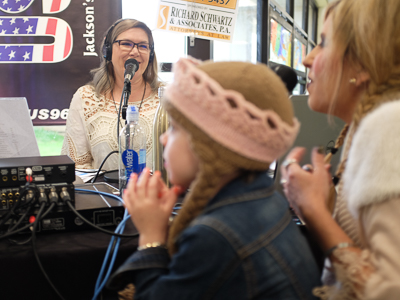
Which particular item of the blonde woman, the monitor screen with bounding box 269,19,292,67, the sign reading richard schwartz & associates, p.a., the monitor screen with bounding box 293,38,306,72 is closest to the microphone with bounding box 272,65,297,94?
the blonde woman

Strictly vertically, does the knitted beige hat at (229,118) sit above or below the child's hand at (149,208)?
above

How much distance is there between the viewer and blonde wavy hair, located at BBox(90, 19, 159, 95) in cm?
207

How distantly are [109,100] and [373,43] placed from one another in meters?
1.65

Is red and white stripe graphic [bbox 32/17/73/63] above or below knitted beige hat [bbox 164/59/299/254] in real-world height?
above

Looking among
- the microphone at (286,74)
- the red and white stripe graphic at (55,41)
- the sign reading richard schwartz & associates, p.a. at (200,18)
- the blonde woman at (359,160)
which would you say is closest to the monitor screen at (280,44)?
the sign reading richard schwartz & associates, p.a. at (200,18)

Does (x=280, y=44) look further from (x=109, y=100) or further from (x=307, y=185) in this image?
(x=307, y=185)

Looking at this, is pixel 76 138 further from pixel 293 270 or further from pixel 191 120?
pixel 293 270

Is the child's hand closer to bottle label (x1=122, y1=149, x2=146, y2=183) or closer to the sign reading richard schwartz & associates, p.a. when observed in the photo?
bottle label (x1=122, y1=149, x2=146, y2=183)

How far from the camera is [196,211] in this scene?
67cm

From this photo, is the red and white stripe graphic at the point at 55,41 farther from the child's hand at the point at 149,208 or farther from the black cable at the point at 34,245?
the child's hand at the point at 149,208

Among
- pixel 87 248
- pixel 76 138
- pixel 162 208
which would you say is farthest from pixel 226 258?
pixel 76 138

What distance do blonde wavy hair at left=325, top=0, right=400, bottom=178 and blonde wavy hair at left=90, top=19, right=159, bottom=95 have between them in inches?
59.6

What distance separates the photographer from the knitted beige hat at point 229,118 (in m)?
0.62

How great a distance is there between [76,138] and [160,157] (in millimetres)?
1019
